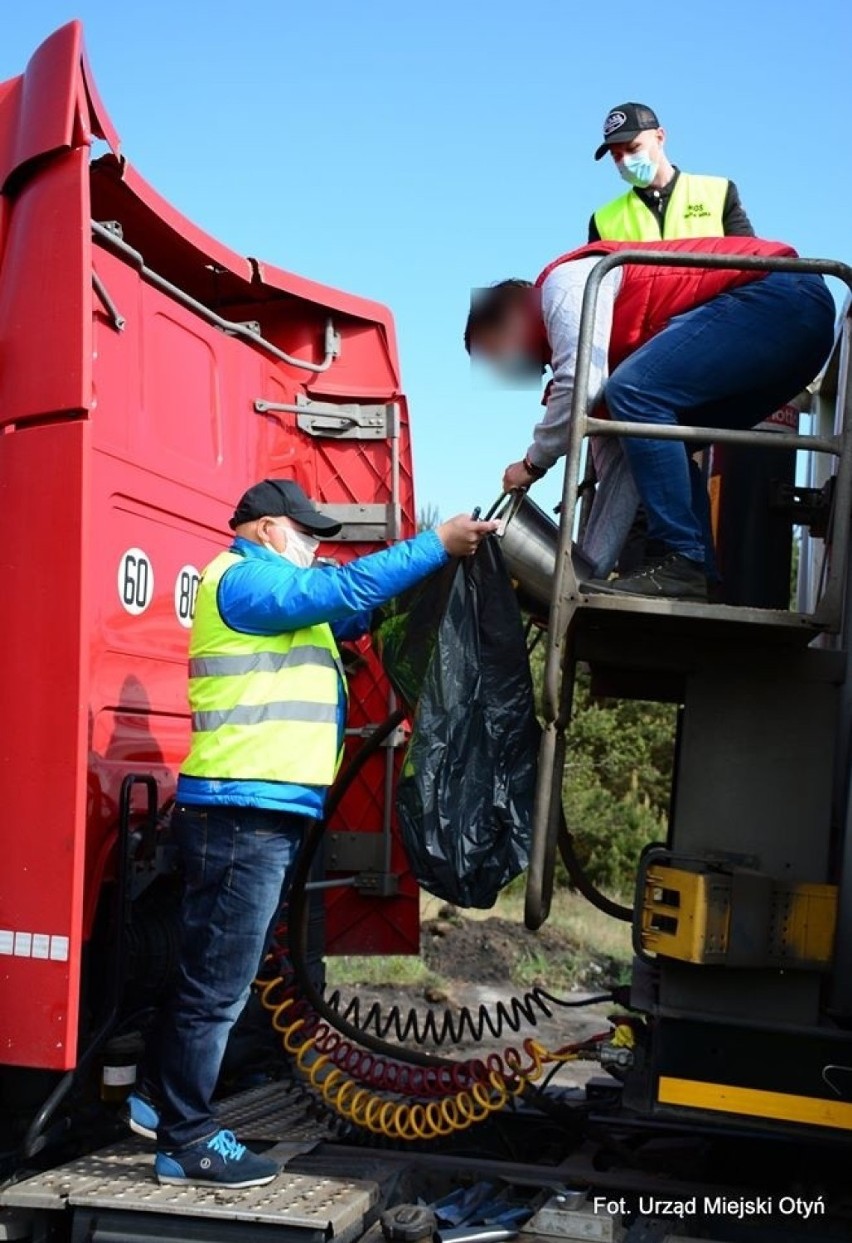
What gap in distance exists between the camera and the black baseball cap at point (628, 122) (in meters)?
4.27

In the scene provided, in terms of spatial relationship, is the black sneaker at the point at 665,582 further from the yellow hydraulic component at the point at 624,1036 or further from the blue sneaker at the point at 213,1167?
the blue sneaker at the point at 213,1167

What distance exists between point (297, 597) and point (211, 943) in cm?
99

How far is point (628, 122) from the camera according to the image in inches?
169

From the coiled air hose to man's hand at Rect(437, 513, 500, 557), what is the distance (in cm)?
83

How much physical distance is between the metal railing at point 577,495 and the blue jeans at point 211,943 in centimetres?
78

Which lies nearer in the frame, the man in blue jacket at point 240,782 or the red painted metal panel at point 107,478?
the red painted metal panel at point 107,478

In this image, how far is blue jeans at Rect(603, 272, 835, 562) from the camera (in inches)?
151

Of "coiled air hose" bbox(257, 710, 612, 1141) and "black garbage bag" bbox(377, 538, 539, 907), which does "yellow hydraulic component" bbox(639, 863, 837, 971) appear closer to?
"black garbage bag" bbox(377, 538, 539, 907)

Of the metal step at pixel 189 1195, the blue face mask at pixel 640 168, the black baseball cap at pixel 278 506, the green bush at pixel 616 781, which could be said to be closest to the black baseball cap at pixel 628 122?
the blue face mask at pixel 640 168

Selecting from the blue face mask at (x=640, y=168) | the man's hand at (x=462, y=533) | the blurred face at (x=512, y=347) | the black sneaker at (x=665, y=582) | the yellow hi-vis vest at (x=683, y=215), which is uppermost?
the blue face mask at (x=640, y=168)

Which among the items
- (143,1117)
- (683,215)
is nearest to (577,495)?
(683,215)

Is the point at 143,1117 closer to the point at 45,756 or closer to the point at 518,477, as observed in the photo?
the point at 45,756

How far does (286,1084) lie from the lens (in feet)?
15.7

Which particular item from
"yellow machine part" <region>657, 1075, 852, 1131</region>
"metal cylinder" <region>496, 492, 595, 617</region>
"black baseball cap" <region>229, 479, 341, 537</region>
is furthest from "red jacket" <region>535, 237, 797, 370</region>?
"yellow machine part" <region>657, 1075, 852, 1131</region>
